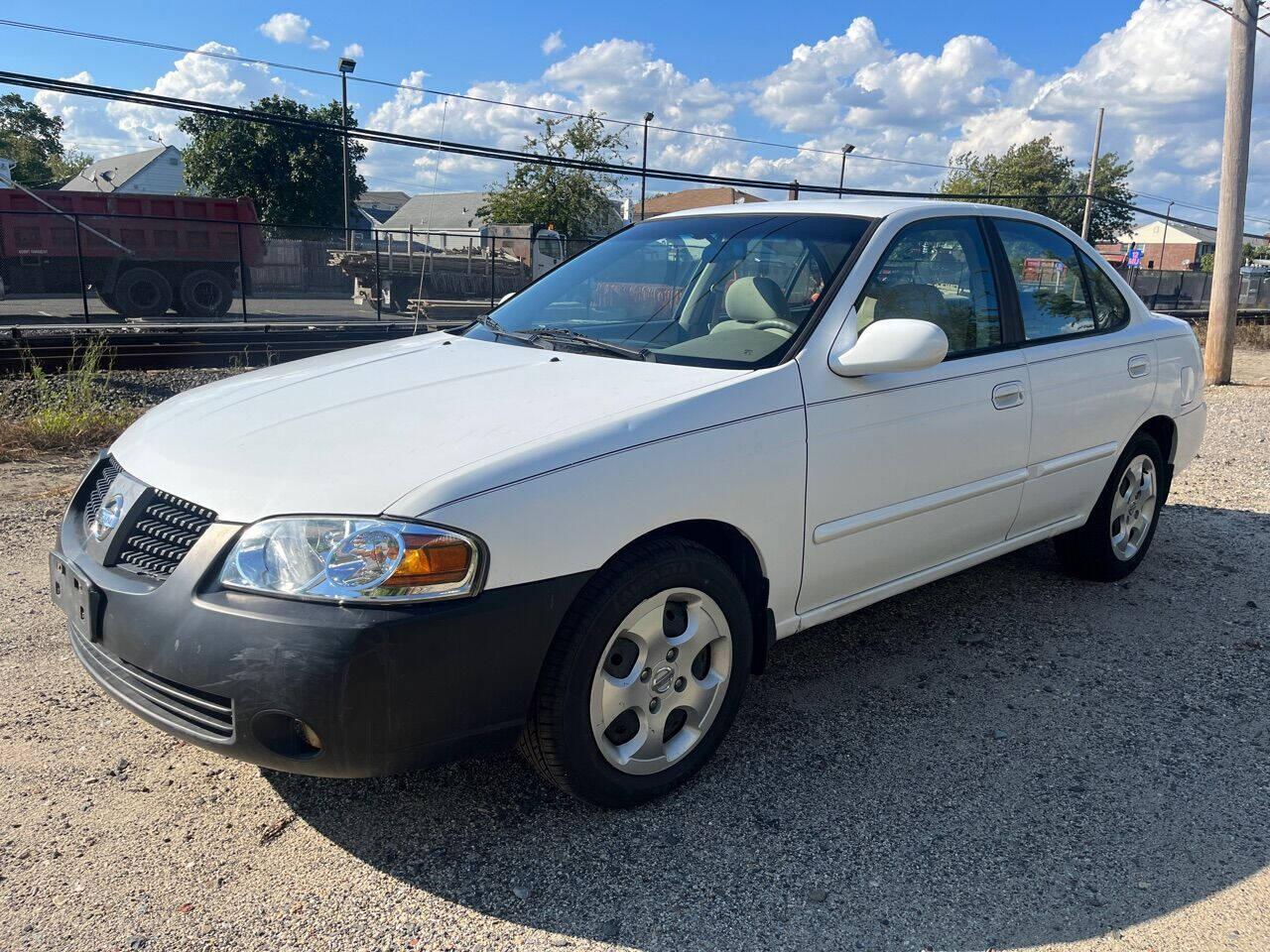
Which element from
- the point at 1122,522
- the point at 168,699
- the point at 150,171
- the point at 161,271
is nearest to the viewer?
the point at 168,699

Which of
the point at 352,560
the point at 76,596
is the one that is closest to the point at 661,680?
the point at 352,560

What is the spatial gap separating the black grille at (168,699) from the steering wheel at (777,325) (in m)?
2.02

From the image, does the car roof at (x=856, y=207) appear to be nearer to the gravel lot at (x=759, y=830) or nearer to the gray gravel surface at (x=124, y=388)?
the gravel lot at (x=759, y=830)

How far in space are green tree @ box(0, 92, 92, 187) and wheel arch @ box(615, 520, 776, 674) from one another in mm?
83504

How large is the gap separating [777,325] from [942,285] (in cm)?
89

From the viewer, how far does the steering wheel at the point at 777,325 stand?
3303 millimetres

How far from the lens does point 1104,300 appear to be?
4.66 m

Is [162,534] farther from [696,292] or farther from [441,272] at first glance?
[441,272]

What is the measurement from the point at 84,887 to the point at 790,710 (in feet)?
7.30

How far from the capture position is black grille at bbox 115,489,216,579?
2508mm

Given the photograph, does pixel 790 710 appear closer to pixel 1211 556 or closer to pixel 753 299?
pixel 753 299

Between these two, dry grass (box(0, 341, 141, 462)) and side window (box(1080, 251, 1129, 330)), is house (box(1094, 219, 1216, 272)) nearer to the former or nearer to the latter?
side window (box(1080, 251, 1129, 330))

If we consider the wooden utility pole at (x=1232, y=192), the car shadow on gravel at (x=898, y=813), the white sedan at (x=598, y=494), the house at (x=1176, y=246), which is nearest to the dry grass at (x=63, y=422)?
the white sedan at (x=598, y=494)

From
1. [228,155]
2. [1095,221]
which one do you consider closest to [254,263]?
[228,155]
